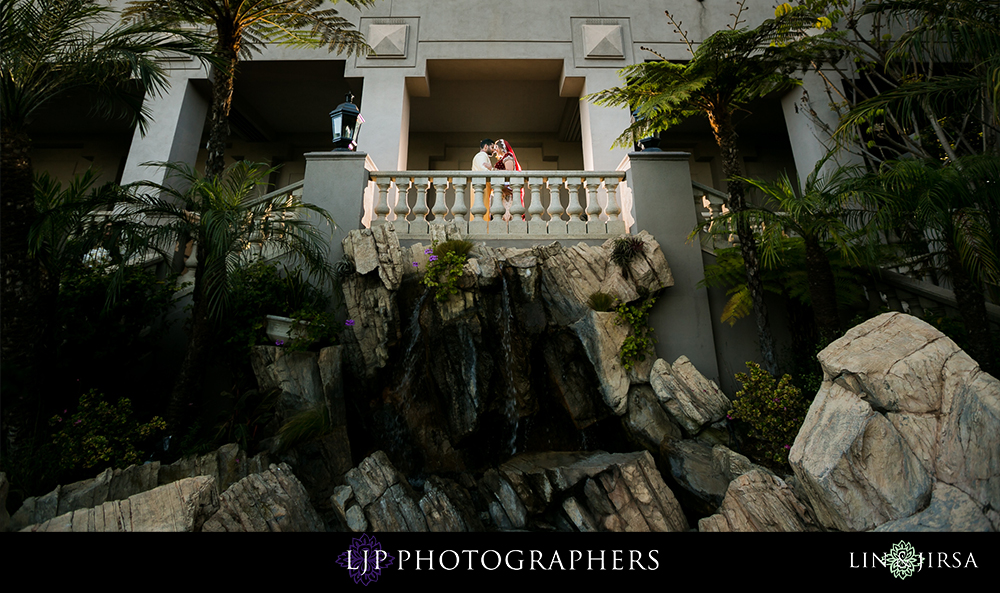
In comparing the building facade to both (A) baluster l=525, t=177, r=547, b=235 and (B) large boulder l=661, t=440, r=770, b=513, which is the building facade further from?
(B) large boulder l=661, t=440, r=770, b=513

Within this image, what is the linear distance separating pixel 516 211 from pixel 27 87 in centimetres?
564

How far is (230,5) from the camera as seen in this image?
5.66 m

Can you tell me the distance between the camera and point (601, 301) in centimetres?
570

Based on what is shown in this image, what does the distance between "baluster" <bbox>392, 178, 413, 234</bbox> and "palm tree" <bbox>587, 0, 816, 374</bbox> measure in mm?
3560

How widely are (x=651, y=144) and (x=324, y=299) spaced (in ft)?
18.3

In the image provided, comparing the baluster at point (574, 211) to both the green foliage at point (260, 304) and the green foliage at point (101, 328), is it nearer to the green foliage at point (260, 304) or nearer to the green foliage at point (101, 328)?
the green foliage at point (260, 304)

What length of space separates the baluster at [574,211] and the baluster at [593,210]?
0.39ft

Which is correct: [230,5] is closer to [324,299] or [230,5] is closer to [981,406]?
[324,299]

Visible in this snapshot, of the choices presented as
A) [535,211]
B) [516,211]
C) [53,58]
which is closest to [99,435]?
[53,58]

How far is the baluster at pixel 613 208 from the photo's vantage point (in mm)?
6668
